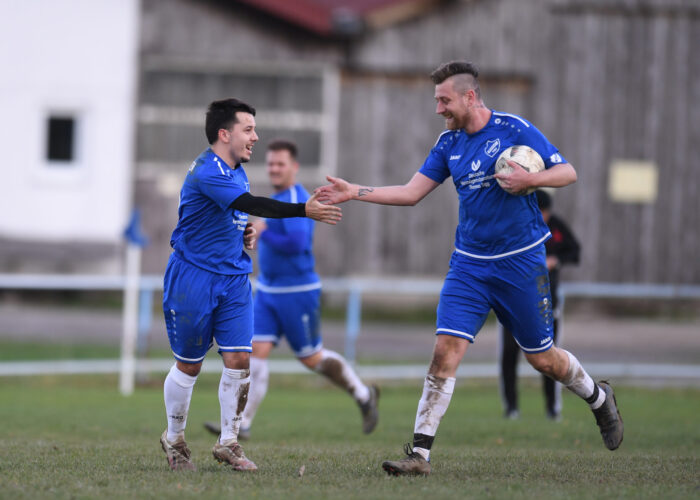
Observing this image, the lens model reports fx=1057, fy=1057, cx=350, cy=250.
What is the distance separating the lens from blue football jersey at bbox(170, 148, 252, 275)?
6.85 metres

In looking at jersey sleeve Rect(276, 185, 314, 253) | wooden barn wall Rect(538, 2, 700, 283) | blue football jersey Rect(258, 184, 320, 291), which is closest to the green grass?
blue football jersey Rect(258, 184, 320, 291)

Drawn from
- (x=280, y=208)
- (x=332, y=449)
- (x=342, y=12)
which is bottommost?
(x=332, y=449)

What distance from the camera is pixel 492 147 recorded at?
700 cm

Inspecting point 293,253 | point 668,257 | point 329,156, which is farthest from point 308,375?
point 668,257

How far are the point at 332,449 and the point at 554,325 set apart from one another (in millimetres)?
3754

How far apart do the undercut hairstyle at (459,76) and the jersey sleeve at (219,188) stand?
1.56 m

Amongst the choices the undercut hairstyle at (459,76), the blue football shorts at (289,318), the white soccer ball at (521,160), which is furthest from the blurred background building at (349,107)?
the white soccer ball at (521,160)

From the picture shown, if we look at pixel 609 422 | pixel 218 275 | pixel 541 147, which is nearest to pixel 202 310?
pixel 218 275

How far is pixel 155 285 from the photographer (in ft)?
48.4

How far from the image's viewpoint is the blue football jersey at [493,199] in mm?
6969

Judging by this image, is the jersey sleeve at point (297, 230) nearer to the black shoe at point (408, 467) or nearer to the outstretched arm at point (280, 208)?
the outstretched arm at point (280, 208)

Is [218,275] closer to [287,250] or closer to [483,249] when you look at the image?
[483,249]

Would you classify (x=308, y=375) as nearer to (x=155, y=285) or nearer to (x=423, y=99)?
(x=155, y=285)

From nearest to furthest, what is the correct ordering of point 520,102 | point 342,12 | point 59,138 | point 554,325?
point 554,325 < point 342,12 < point 59,138 < point 520,102
